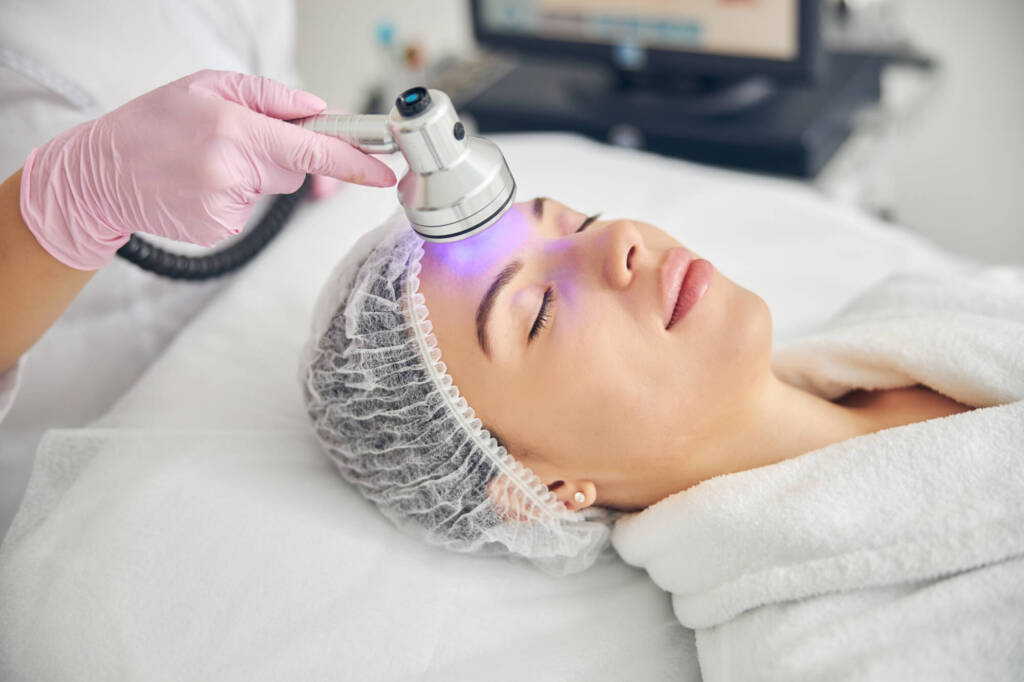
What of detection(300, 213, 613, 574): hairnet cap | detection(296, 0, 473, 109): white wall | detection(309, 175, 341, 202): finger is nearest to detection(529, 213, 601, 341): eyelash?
detection(300, 213, 613, 574): hairnet cap

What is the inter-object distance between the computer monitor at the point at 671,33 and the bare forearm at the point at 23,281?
1486 mm

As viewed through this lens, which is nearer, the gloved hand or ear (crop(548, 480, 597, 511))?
the gloved hand

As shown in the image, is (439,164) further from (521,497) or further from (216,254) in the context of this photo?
(216,254)

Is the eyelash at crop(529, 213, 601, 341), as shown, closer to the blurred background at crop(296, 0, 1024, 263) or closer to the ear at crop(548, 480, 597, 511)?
the ear at crop(548, 480, 597, 511)

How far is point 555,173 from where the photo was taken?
5.91 ft

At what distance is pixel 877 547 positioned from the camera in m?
0.97

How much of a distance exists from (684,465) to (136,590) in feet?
2.35

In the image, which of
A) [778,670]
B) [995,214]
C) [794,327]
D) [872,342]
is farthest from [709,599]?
[995,214]

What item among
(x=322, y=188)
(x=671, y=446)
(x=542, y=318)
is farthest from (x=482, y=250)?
(x=322, y=188)

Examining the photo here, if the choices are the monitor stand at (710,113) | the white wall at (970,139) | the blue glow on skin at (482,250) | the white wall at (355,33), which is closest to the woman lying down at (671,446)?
the blue glow on skin at (482,250)

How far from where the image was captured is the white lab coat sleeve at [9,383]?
1.08 metres

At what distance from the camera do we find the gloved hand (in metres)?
0.89

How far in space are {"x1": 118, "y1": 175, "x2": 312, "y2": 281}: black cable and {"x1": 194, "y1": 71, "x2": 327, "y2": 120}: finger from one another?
21 cm

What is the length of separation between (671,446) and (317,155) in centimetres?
54
